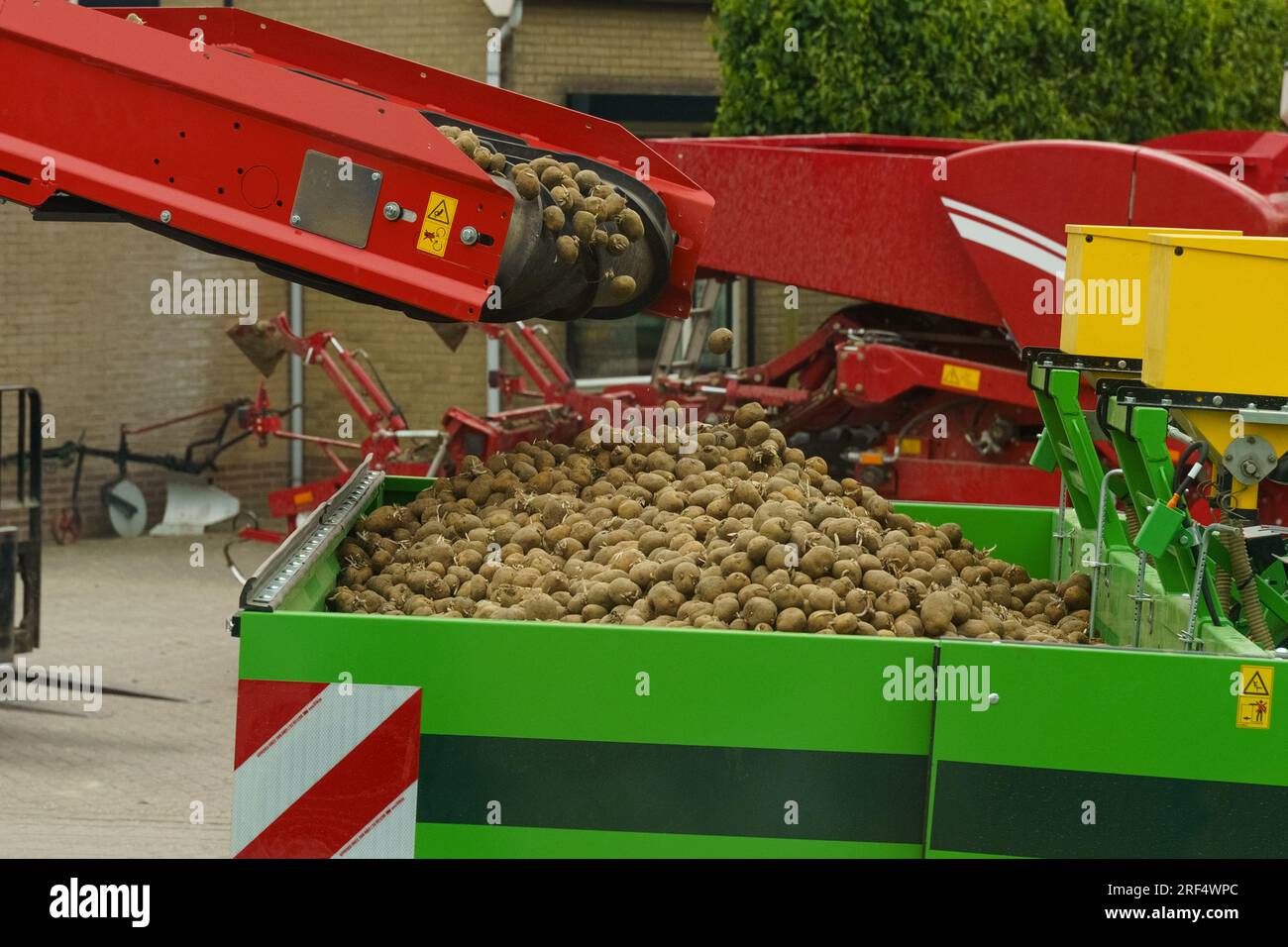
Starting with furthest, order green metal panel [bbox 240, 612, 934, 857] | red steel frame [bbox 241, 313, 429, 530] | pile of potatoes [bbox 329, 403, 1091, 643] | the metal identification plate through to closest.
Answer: red steel frame [bbox 241, 313, 429, 530] < the metal identification plate < pile of potatoes [bbox 329, 403, 1091, 643] < green metal panel [bbox 240, 612, 934, 857]

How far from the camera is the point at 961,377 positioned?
883 cm

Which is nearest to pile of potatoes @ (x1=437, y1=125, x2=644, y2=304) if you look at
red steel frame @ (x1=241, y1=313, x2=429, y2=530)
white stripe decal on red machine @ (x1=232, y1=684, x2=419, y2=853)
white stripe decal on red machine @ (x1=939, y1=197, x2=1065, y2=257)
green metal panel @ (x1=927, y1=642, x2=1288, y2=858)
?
white stripe decal on red machine @ (x1=232, y1=684, x2=419, y2=853)

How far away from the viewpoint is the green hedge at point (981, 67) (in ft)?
40.5

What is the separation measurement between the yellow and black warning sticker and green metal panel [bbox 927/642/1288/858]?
7.12ft

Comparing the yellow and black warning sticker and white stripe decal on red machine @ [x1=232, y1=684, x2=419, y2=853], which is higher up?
the yellow and black warning sticker

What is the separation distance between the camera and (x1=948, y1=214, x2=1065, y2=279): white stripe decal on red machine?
27.9 ft

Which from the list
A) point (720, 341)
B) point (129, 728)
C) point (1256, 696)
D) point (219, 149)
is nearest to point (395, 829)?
point (1256, 696)

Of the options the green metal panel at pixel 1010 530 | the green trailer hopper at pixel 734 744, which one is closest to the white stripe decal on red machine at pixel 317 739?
the green trailer hopper at pixel 734 744

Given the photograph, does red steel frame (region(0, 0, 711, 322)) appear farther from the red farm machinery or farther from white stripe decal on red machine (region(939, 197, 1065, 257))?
white stripe decal on red machine (region(939, 197, 1065, 257))

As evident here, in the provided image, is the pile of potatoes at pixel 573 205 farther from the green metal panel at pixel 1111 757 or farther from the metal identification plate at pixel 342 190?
the green metal panel at pixel 1111 757

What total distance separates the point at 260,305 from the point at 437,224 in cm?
996

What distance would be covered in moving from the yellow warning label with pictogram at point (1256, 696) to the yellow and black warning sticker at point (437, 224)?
8.49 feet

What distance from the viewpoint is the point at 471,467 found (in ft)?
18.3

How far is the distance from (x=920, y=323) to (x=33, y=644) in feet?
15.5
